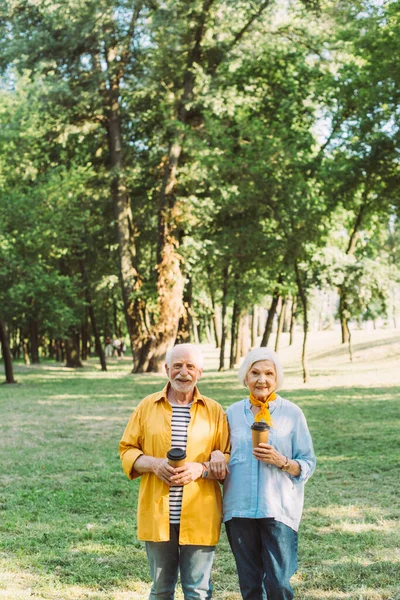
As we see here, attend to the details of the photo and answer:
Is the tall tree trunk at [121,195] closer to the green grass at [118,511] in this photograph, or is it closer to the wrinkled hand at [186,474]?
the green grass at [118,511]

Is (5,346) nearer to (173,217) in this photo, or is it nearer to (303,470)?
(173,217)

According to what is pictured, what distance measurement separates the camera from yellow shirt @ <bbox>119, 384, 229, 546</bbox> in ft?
13.1

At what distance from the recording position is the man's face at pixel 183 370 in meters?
4.12

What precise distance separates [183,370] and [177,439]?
36cm

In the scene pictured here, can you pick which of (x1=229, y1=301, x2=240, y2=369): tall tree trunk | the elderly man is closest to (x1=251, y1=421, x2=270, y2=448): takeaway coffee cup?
the elderly man

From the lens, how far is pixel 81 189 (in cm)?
2928

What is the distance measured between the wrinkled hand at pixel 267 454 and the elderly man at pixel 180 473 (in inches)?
7.2

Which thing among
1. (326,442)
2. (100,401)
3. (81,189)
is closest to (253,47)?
(81,189)

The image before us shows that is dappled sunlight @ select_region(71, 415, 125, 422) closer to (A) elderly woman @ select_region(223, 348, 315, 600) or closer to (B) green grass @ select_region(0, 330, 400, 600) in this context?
(B) green grass @ select_region(0, 330, 400, 600)

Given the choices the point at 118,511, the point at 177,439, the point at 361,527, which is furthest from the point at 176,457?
the point at 118,511

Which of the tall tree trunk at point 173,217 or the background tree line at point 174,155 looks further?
the tall tree trunk at point 173,217

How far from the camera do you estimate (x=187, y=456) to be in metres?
4.01

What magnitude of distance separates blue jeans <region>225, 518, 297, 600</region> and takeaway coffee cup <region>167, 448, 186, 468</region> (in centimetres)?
45

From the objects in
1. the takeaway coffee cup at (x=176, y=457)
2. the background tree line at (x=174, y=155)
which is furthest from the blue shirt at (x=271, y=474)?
the background tree line at (x=174, y=155)
